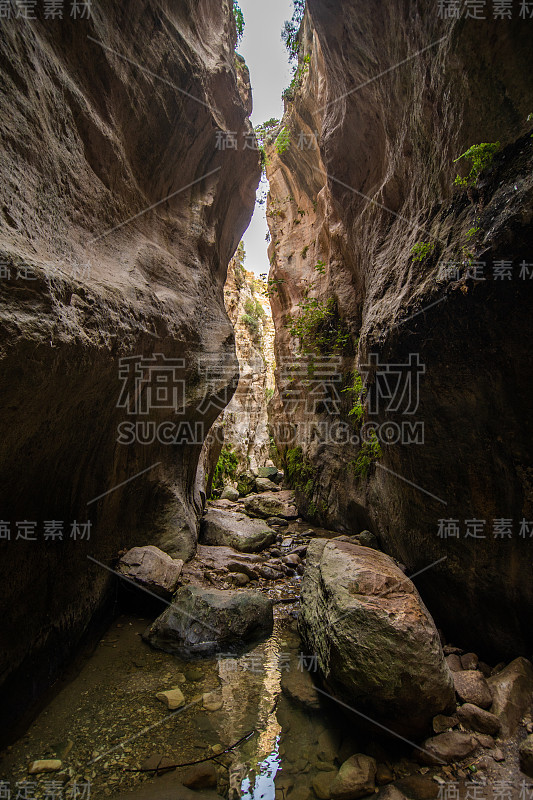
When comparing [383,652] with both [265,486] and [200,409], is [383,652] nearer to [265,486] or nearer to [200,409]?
[200,409]

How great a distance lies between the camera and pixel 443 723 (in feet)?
9.36

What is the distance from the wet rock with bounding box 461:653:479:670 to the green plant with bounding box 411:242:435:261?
403 centimetres

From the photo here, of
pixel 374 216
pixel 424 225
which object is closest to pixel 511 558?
pixel 424 225

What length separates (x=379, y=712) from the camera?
2.85 meters

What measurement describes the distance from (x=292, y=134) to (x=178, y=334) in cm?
1080

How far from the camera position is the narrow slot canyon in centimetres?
277

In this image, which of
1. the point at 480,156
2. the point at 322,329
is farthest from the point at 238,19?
the point at 480,156

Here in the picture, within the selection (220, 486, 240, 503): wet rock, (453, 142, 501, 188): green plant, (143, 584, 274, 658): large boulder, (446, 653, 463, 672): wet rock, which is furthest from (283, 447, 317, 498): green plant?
(453, 142, 501, 188): green plant

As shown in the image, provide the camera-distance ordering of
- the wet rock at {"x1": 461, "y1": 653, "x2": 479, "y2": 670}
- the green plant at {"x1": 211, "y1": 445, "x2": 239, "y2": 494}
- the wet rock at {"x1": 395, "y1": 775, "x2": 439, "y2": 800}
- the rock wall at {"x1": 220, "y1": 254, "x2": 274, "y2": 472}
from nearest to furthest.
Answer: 1. the wet rock at {"x1": 395, "y1": 775, "x2": 439, "y2": 800}
2. the wet rock at {"x1": 461, "y1": 653, "x2": 479, "y2": 670}
3. the green plant at {"x1": 211, "y1": 445, "x2": 239, "y2": 494}
4. the rock wall at {"x1": 220, "y1": 254, "x2": 274, "y2": 472}

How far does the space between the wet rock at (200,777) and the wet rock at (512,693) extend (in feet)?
7.06

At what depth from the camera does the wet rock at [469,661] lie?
3547mm

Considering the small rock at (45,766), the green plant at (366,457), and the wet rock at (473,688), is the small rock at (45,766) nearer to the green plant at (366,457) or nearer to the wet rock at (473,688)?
the wet rock at (473,688)

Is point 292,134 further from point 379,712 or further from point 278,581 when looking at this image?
point 379,712

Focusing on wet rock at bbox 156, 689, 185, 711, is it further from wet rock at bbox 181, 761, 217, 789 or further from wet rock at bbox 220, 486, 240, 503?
wet rock at bbox 220, 486, 240, 503
